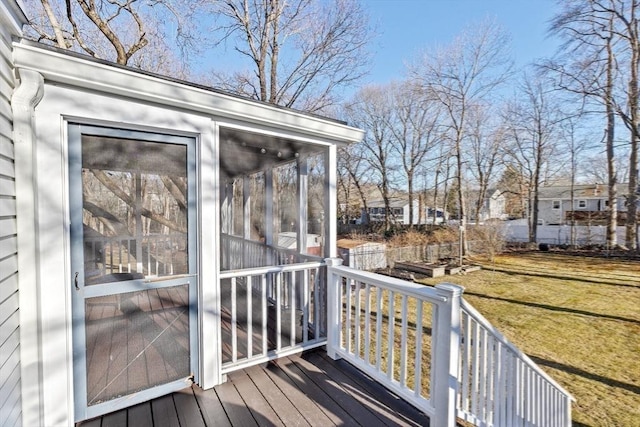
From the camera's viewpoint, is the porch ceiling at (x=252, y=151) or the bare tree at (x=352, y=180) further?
the bare tree at (x=352, y=180)

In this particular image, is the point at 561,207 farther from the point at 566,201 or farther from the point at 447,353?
the point at 447,353

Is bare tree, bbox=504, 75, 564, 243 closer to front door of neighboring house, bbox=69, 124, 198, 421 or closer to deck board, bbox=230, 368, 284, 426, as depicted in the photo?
deck board, bbox=230, 368, 284, 426

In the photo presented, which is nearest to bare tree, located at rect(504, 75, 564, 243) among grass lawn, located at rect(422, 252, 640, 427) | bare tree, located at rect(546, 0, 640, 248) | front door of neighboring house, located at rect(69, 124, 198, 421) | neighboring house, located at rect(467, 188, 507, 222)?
bare tree, located at rect(546, 0, 640, 248)

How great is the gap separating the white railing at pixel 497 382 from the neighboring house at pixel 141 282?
0.02 m

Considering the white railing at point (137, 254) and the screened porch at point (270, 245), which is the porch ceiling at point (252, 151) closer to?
the screened porch at point (270, 245)

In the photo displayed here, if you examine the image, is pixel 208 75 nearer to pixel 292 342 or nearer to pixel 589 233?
pixel 292 342

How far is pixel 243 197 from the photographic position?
4.48 m

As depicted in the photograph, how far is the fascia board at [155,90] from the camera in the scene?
69.4 inches

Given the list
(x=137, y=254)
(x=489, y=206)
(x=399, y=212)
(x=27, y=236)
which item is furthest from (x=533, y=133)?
(x=27, y=236)

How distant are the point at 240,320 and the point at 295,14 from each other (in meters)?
10.6

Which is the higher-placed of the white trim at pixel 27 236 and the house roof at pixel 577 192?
the house roof at pixel 577 192

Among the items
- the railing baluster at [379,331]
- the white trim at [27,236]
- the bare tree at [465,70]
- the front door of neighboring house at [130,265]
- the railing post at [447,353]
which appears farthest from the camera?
the bare tree at [465,70]

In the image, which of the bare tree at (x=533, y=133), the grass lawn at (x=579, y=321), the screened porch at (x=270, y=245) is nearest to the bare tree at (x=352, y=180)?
the bare tree at (x=533, y=133)

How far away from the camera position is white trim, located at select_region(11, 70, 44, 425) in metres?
1.74
